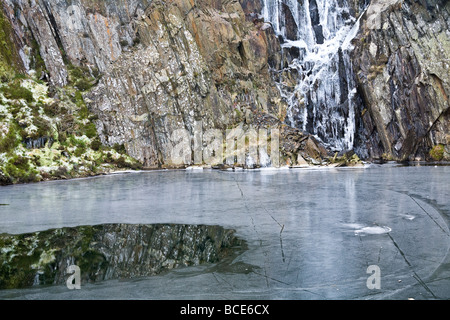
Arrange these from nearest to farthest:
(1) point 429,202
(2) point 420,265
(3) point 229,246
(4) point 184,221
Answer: (2) point 420,265, (3) point 229,246, (4) point 184,221, (1) point 429,202

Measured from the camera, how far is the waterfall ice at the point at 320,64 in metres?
45.3

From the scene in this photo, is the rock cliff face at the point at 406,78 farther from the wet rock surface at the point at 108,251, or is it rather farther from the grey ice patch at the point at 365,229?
the wet rock surface at the point at 108,251

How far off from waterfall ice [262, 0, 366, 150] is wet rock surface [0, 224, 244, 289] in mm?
37861

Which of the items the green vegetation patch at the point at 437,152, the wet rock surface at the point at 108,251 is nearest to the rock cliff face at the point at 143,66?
the green vegetation patch at the point at 437,152

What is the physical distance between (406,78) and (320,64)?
10.2m

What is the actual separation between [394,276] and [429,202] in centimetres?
796

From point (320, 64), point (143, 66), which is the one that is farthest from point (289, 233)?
point (320, 64)

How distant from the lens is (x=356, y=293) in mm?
5504

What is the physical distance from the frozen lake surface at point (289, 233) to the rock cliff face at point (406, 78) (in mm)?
24500

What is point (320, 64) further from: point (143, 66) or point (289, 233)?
point (289, 233)

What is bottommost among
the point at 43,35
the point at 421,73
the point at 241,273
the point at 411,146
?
the point at 241,273

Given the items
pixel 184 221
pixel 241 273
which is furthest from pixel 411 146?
pixel 241 273

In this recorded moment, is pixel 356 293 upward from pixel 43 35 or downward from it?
downward
